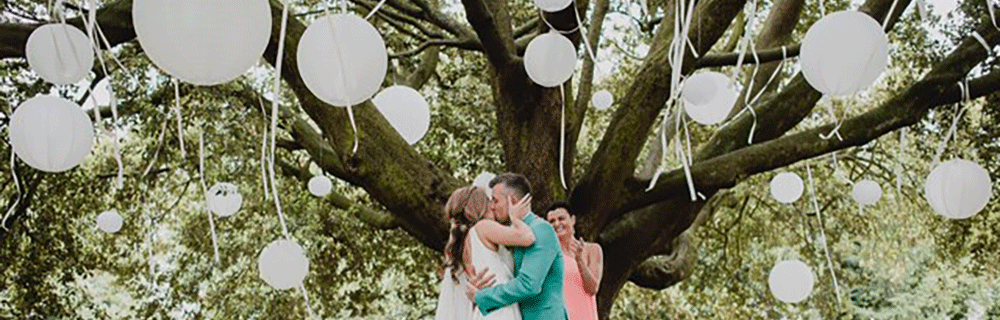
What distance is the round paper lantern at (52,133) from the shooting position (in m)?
2.65

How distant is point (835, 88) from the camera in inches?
97.9

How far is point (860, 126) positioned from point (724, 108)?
787 millimetres

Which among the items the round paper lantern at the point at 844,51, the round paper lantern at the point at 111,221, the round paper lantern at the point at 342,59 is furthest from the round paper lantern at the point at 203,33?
the round paper lantern at the point at 111,221

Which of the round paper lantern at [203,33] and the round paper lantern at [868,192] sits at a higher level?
the round paper lantern at [868,192]

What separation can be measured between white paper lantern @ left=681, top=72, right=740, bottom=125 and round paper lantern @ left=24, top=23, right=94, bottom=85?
2057 millimetres

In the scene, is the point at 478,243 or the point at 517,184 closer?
the point at 478,243

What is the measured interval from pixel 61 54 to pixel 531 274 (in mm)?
1403

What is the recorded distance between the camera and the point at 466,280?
3400 millimetres

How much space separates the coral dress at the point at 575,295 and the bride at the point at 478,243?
1.89 ft

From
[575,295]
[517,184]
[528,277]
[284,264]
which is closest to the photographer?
[528,277]

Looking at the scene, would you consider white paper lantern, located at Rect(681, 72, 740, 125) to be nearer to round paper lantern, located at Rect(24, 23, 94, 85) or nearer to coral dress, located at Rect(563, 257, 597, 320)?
coral dress, located at Rect(563, 257, 597, 320)

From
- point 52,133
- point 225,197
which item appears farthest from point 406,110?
point 225,197

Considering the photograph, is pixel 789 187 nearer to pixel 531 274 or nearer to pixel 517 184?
pixel 517 184

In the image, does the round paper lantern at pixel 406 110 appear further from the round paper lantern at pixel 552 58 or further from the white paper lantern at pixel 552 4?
the white paper lantern at pixel 552 4
